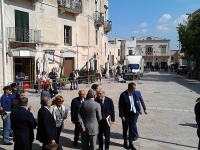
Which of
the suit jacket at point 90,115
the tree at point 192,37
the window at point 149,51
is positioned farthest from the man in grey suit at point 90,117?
the window at point 149,51

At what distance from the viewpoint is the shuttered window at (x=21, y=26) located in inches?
697

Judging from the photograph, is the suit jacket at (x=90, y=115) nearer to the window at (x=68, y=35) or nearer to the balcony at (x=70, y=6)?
the balcony at (x=70, y=6)

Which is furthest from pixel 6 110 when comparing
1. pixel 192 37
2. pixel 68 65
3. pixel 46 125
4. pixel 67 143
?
pixel 192 37

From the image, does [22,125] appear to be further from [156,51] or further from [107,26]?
[156,51]

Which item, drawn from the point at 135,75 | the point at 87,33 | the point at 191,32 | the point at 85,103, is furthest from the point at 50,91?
the point at 191,32

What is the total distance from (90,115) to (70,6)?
19.9m

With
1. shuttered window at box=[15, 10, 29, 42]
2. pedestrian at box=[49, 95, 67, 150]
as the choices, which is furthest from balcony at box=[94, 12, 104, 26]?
pedestrian at box=[49, 95, 67, 150]

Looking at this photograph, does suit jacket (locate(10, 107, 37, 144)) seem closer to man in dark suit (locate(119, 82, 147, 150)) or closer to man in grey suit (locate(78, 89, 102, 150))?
man in grey suit (locate(78, 89, 102, 150))

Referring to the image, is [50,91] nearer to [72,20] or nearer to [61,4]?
[61,4]

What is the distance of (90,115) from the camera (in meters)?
5.45

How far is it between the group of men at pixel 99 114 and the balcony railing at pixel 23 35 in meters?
Answer: 12.5

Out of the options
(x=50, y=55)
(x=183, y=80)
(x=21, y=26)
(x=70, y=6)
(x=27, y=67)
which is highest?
(x=70, y=6)

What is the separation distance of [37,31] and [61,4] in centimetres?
440

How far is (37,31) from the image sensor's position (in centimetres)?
1952
